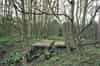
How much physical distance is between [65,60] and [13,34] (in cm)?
129

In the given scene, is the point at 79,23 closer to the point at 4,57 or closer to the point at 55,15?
the point at 55,15

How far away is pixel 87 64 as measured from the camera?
16.8 ft

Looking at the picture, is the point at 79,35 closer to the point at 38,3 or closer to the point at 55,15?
the point at 55,15

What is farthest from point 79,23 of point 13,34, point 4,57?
point 4,57

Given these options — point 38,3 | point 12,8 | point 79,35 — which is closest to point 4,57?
point 12,8

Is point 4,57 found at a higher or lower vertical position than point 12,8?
lower

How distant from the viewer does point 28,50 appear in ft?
17.0

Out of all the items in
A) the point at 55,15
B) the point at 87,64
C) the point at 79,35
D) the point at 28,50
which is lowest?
the point at 87,64

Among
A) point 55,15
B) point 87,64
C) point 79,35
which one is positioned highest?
point 55,15

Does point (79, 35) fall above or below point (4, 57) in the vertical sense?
above

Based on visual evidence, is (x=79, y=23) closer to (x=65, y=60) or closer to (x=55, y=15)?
(x=55, y=15)

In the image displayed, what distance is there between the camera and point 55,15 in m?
5.10

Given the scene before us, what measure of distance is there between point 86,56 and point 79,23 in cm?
76

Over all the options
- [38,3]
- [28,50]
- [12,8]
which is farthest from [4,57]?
[38,3]
